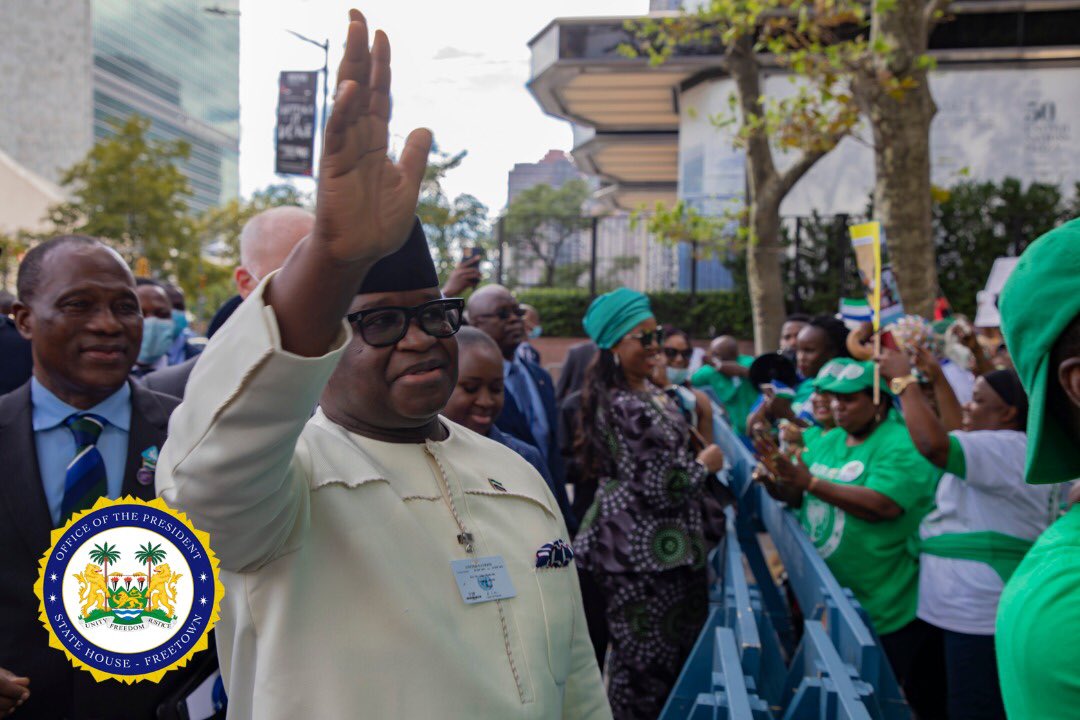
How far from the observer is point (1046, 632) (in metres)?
1.41

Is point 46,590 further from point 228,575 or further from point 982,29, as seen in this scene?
point 982,29

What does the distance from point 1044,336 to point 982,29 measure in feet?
65.4

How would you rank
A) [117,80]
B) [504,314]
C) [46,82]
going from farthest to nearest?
[117,80] → [46,82] → [504,314]

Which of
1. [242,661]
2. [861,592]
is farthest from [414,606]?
[861,592]

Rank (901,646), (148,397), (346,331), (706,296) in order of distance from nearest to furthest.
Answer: (346,331), (148,397), (901,646), (706,296)

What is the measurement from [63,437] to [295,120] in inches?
619

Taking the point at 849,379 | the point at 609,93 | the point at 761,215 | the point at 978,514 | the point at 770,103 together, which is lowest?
the point at 978,514

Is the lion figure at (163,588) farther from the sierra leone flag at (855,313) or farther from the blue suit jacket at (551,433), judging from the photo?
the sierra leone flag at (855,313)

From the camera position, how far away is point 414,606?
5.63 ft

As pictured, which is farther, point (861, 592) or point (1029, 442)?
point (861, 592)

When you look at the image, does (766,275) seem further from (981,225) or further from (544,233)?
(544,233)

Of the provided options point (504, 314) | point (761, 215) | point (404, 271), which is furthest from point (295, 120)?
point (404, 271)

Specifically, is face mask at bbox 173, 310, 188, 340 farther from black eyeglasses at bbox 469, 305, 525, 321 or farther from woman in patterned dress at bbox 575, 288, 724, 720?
woman in patterned dress at bbox 575, 288, 724, 720

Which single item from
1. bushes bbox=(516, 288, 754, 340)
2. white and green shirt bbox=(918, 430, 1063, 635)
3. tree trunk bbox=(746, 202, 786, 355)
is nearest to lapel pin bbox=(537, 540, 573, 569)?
white and green shirt bbox=(918, 430, 1063, 635)
